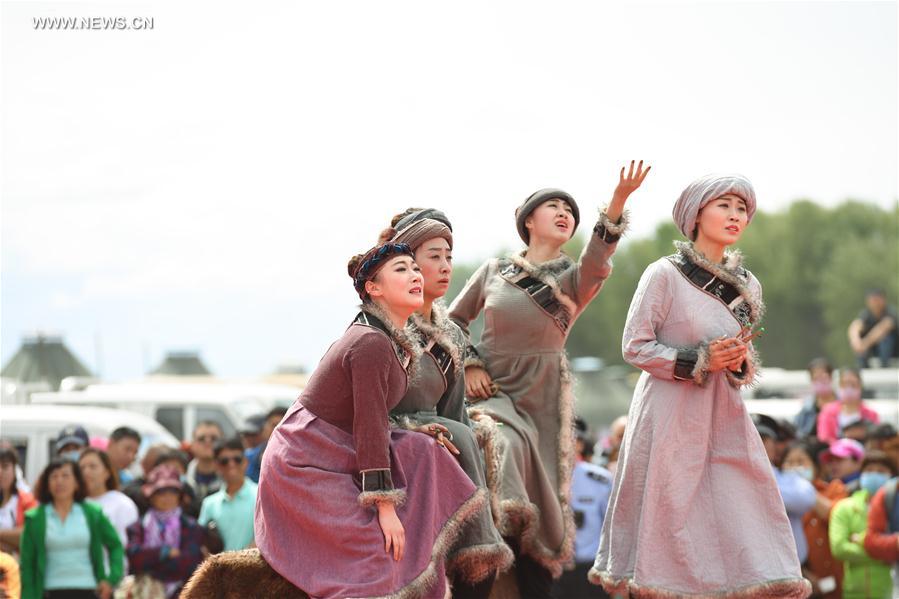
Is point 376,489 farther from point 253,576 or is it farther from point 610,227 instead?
point 610,227

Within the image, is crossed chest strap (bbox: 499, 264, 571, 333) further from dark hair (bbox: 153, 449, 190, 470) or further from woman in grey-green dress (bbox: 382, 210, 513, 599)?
dark hair (bbox: 153, 449, 190, 470)

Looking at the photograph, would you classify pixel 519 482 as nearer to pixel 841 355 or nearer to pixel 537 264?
pixel 537 264

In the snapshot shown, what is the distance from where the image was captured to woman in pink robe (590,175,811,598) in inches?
266

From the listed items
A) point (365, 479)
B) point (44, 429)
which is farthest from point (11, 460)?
point (365, 479)

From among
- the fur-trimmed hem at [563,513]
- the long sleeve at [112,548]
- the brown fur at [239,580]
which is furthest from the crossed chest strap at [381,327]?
the long sleeve at [112,548]

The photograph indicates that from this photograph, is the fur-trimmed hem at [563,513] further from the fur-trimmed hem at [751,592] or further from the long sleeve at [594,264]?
the fur-trimmed hem at [751,592]

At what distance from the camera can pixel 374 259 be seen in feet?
20.6

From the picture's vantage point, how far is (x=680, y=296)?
23.2ft

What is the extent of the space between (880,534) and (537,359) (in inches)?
153

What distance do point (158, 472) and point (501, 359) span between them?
14.8 feet

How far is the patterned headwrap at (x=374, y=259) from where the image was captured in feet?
20.6

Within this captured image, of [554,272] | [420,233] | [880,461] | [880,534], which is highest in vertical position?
[420,233]

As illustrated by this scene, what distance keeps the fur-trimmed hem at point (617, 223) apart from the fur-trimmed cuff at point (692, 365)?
78 cm

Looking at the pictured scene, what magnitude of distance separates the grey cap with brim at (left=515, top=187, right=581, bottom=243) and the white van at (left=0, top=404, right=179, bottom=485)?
7.72 m
